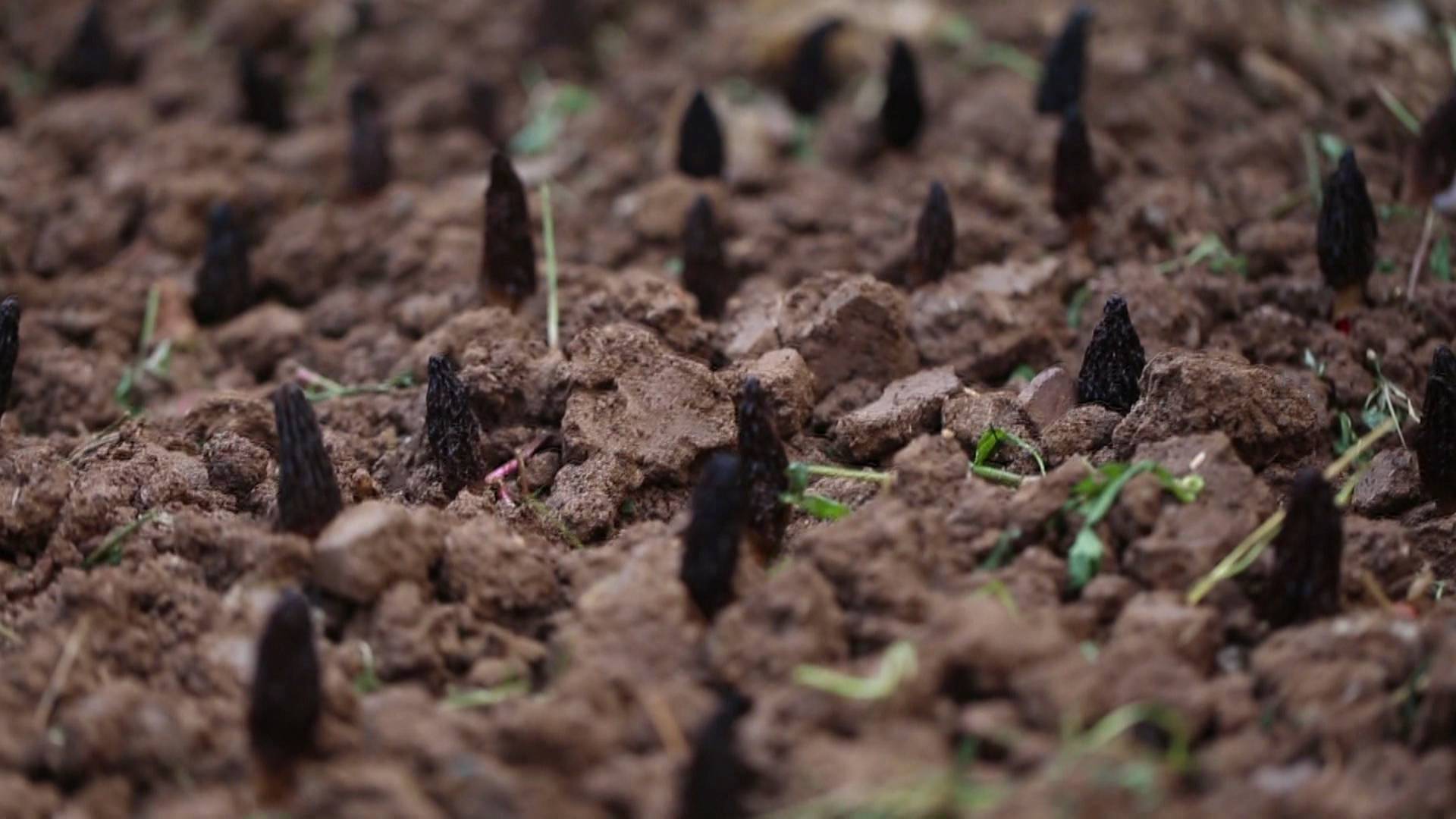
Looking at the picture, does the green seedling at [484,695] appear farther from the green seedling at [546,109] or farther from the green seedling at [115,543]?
the green seedling at [546,109]

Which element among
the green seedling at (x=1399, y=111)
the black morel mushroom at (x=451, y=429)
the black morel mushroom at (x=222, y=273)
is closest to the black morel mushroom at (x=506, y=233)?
the black morel mushroom at (x=451, y=429)

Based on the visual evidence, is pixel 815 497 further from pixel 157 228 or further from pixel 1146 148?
pixel 157 228

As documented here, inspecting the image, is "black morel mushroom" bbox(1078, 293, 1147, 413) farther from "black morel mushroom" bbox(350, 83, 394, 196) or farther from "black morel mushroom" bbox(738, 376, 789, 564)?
"black morel mushroom" bbox(350, 83, 394, 196)

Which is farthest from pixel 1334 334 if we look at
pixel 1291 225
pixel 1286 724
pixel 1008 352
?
pixel 1286 724

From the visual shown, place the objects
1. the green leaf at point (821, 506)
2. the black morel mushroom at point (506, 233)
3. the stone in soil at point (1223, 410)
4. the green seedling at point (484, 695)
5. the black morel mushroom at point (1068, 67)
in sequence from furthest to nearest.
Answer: the black morel mushroom at point (1068, 67) < the black morel mushroom at point (506, 233) < the stone in soil at point (1223, 410) < the green leaf at point (821, 506) < the green seedling at point (484, 695)

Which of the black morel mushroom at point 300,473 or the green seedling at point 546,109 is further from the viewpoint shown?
the green seedling at point 546,109

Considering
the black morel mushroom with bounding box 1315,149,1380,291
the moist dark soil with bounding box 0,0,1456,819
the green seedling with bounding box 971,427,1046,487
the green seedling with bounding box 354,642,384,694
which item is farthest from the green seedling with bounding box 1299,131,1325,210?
the green seedling with bounding box 354,642,384,694
